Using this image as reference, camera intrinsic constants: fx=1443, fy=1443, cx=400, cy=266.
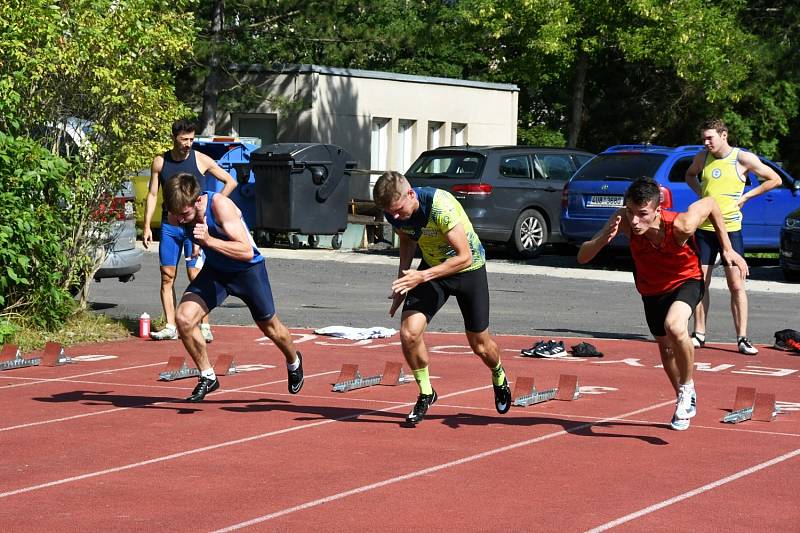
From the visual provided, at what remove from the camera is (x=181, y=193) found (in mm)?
9195

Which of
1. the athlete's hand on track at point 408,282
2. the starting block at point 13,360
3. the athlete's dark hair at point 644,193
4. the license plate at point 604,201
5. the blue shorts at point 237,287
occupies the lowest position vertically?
the starting block at point 13,360

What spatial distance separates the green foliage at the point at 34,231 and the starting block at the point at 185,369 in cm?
186

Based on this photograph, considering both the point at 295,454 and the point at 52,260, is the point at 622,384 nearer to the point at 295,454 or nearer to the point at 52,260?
the point at 295,454

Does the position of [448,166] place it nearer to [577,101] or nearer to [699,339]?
[699,339]

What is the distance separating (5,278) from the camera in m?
12.7

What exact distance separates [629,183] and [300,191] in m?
6.37

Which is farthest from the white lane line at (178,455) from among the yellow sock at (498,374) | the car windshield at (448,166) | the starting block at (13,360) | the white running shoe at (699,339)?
the car windshield at (448,166)

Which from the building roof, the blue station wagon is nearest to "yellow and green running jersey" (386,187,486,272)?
the blue station wagon

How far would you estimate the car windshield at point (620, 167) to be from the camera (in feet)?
70.8

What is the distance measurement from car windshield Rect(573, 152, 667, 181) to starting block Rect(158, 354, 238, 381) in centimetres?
1095

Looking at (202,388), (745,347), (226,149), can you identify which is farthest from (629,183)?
(202,388)

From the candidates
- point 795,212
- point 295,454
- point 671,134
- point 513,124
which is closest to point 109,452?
point 295,454

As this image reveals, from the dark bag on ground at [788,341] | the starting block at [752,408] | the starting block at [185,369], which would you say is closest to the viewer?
the starting block at [752,408]

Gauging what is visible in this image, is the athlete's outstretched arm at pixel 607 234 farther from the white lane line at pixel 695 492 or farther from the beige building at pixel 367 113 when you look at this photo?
the beige building at pixel 367 113
